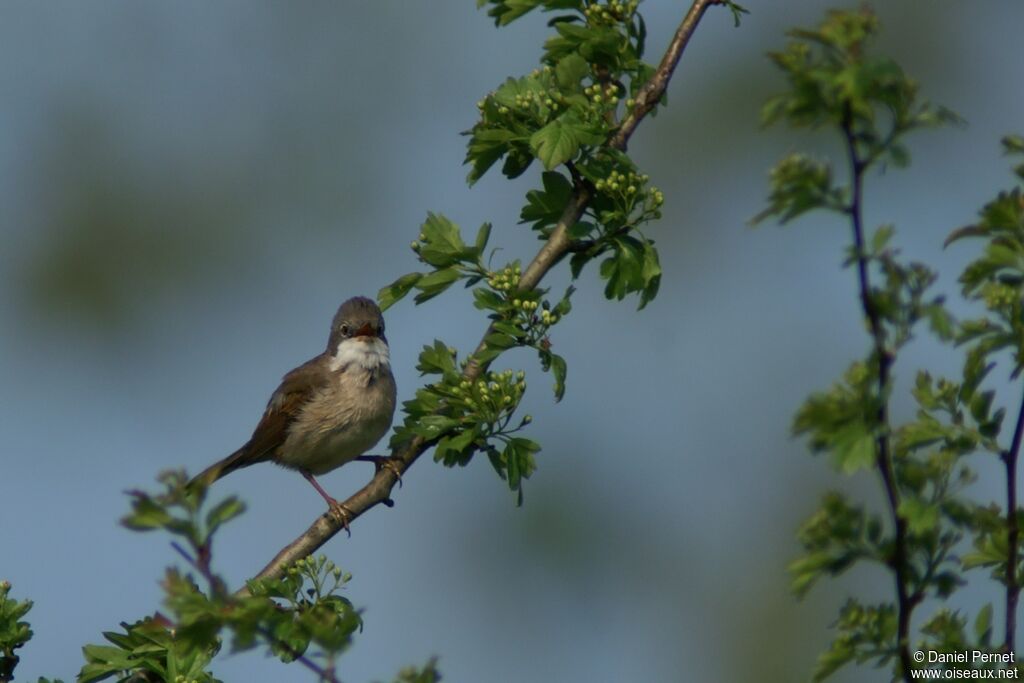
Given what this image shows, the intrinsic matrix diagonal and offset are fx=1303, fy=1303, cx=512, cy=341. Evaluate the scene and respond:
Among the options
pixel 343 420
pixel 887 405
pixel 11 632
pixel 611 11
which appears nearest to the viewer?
pixel 887 405

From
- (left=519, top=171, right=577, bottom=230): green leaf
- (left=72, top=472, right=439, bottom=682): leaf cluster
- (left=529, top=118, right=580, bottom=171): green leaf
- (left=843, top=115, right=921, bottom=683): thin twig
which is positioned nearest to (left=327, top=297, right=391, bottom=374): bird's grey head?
(left=519, top=171, right=577, bottom=230): green leaf

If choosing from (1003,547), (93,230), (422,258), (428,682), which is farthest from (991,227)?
(93,230)

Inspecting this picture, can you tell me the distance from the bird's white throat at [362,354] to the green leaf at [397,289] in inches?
149

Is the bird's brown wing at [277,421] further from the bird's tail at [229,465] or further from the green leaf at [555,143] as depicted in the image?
the green leaf at [555,143]

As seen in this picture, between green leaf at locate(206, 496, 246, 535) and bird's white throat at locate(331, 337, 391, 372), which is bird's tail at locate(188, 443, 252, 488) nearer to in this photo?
bird's white throat at locate(331, 337, 391, 372)

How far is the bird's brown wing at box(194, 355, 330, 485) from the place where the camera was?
9.12 m

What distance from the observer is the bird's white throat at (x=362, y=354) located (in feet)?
29.8

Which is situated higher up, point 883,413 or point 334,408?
point 334,408

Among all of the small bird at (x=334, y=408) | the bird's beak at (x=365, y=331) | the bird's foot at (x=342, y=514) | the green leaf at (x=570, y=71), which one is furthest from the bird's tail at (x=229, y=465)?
the green leaf at (x=570, y=71)

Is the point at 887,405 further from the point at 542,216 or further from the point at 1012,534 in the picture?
the point at 542,216

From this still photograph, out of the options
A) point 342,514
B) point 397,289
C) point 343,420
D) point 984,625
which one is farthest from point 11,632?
point 343,420

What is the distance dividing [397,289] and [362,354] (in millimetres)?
3849

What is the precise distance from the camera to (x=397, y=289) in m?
5.31

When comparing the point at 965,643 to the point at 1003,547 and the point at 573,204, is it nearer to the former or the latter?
the point at 1003,547
